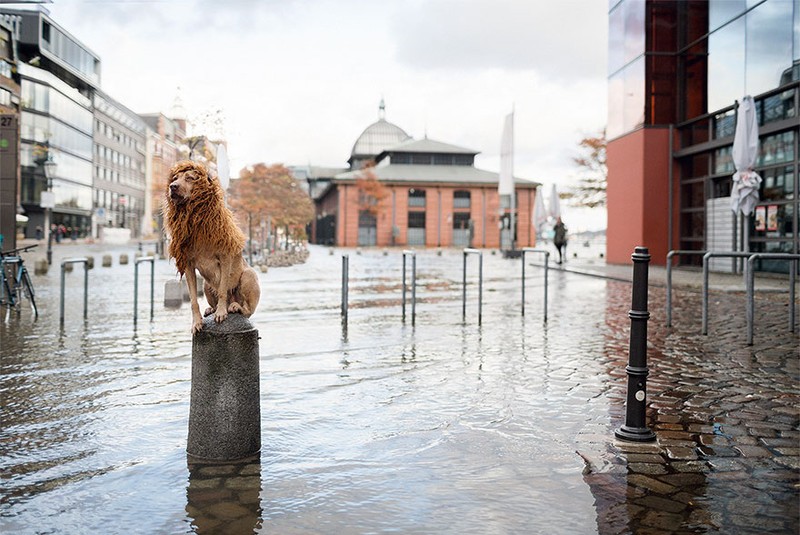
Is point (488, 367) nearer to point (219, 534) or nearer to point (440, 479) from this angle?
point (440, 479)

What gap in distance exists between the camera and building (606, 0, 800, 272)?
2122 cm

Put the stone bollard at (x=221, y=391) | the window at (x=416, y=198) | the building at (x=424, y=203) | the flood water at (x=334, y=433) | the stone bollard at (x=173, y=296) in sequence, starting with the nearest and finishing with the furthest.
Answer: the flood water at (x=334, y=433)
the stone bollard at (x=221, y=391)
the stone bollard at (x=173, y=296)
the building at (x=424, y=203)
the window at (x=416, y=198)

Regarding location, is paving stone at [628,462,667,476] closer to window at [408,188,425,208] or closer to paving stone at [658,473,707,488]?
paving stone at [658,473,707,488]

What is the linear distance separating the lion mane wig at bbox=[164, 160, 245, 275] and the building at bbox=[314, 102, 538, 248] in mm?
68426

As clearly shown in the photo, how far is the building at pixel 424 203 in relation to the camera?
247 feet

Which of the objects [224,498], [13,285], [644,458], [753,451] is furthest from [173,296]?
[753,451]

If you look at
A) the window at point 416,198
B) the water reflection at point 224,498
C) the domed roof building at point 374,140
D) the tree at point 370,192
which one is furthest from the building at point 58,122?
the water reflection at point 224,498

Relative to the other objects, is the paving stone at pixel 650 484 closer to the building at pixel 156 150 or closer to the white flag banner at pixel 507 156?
the white flag banner at pixel 507 156

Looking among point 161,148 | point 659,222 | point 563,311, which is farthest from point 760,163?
point 161,148

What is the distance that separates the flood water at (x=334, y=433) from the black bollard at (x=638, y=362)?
0.74 ft

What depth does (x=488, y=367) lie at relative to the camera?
7453 millimetres

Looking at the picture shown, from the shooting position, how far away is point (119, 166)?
98188mm

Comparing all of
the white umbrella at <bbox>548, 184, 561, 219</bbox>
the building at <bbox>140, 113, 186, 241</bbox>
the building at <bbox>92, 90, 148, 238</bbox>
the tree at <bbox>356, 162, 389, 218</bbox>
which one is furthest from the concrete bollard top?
the building at <bbox>140, 113, 186, 241</bbox>

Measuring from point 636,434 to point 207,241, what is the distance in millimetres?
2920
